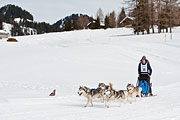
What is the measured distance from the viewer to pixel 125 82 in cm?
1495

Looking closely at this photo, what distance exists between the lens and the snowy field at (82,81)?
667 cm

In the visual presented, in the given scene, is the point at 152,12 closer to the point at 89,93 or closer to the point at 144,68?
the point at 144,68

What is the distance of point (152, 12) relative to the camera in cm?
4141

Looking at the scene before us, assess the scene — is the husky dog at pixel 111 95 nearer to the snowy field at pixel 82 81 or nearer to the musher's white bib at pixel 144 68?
the snowy field at pixel 82 81

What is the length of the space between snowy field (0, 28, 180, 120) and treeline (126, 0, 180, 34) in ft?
45.0

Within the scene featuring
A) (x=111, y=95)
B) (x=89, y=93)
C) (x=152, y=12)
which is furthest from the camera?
(x=152, y=12)

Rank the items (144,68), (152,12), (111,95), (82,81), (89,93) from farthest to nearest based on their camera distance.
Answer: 1. (152,12)
2. (82,81)
3. (144,68)
4. (89,93)
5. (111,95)

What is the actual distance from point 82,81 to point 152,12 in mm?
30654

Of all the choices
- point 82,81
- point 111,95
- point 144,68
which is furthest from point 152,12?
point 111,95

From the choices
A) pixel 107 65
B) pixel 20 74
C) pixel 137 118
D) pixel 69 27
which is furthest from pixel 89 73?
pixel 69 27

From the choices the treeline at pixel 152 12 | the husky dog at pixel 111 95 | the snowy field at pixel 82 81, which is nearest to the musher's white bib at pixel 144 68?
the snowy field at pixel 82 81

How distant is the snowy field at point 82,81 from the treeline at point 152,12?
13.7 metres

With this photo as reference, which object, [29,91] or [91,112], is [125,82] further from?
[91,112]

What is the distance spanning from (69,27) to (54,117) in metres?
82.0
